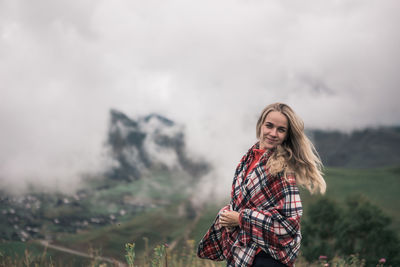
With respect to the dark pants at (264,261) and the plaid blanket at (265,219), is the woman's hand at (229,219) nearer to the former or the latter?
the plaid blanket at (265,219)

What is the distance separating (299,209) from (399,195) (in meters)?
189

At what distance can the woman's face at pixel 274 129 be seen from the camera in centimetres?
319

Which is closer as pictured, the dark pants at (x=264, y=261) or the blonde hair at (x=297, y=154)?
the dark pants at (x=264, y=261)

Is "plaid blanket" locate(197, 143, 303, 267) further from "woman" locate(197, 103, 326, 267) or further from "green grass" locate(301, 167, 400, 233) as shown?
"green grass" locate(301, 167, 400, 233)

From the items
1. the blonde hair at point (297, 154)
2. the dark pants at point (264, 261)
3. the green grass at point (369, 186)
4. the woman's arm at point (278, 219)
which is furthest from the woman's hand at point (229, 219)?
the green grass at point (369, 186)

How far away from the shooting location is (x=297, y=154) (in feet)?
10.6

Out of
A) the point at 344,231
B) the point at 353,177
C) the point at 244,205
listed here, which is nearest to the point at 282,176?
the point at 244,205

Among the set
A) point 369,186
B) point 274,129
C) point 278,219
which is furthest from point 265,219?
point 369,186

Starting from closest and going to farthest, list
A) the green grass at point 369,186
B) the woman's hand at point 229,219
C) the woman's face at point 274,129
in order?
the woman's hand at point 229,219 → the woman's face at point 274,129 → the green grass at point 369,186

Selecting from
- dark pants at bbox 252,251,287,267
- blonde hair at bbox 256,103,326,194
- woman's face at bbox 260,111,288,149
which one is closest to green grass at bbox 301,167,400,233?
blonde hair at bbox 256,103,326,194

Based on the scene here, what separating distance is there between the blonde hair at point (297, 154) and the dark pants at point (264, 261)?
0.83 metres

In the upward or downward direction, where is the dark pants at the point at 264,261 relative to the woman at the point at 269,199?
downward

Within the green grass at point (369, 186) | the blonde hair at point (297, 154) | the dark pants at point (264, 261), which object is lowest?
the dark pants at point (264, 261)

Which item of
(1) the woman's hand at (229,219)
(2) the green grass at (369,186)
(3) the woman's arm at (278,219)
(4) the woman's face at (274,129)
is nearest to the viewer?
(3) the woman's arm at (278,219)
